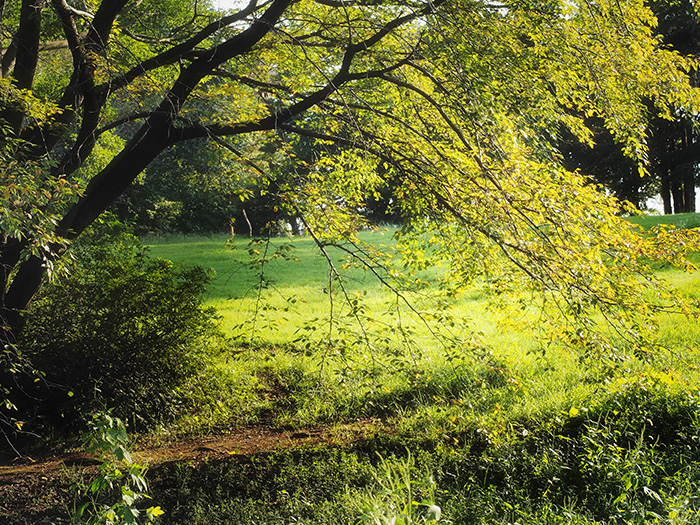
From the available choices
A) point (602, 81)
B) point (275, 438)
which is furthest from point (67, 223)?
point (602, 81)

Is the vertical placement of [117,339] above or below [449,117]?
below

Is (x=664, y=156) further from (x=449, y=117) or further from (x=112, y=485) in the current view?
(x=112, y=485)

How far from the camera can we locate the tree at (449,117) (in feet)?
15.2

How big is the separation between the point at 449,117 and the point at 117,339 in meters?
4.66

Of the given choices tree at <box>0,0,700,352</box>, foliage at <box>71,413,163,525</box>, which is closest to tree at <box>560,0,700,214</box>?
tree at <box>0,0,700,352</box>

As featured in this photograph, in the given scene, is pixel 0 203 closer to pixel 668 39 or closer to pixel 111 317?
pixel 111 317

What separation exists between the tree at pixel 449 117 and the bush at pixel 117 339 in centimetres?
43

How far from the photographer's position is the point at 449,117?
19.4 feet

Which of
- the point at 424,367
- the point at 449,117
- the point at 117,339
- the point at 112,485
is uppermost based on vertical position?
the point at 449,117

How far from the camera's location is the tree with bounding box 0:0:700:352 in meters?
4.63

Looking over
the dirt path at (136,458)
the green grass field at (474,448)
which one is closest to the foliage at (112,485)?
the dirt path at (136,458)

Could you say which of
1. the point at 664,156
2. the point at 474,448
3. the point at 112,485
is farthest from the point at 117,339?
the point at 664,156

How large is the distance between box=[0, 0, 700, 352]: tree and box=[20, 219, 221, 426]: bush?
43cm

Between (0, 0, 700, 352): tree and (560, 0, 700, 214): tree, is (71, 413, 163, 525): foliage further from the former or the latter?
(560, 0, 700, 214): tree
